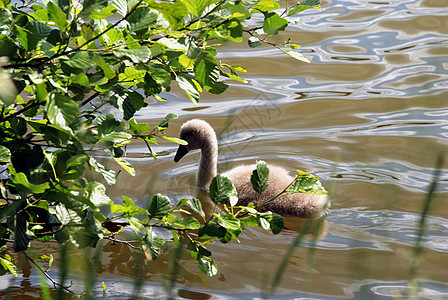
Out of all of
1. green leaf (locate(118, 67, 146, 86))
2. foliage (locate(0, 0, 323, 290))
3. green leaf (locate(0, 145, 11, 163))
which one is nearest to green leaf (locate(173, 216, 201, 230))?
foliage (locate(0, 0, 323, 290))

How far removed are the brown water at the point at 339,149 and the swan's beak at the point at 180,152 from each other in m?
0.12

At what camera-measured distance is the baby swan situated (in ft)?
16.6

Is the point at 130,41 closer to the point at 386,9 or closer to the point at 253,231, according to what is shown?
the point at 253,231

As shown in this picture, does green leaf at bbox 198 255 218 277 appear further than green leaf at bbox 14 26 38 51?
Yes

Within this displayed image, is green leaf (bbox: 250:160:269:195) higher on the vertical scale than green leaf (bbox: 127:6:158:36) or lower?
lower

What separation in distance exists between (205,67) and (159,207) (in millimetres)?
626

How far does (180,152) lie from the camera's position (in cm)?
584

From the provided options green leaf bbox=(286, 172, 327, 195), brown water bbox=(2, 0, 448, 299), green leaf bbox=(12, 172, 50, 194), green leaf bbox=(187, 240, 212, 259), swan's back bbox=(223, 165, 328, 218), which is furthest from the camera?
swan's back bbox=(223, 165, 328, 218)

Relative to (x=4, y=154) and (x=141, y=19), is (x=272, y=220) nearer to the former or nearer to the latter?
(x=141, y=19)

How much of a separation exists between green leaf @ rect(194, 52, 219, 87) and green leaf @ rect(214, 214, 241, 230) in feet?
1.94

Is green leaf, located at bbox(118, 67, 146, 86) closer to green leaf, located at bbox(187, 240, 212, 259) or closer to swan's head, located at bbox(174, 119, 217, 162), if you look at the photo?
green leaf, located at bbox(187, 240, 212, 259)

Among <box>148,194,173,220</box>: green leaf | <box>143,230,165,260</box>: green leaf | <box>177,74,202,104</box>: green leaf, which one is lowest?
<box>143,230,165,260</box>: green leaf

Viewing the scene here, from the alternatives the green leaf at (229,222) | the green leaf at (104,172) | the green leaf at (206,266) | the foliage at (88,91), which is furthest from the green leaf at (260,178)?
the green leaf at (104,172)

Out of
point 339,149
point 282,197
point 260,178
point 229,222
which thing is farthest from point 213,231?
point 339,149
